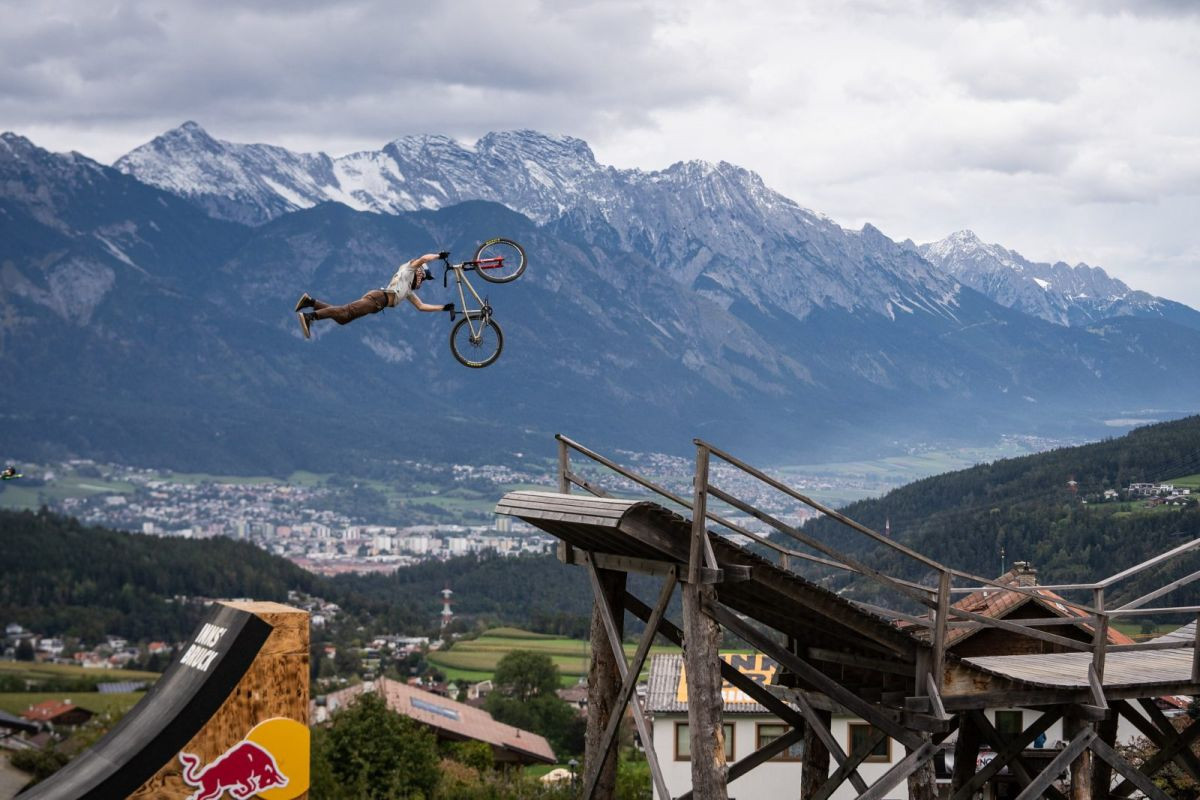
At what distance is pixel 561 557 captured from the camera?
62.4 feet

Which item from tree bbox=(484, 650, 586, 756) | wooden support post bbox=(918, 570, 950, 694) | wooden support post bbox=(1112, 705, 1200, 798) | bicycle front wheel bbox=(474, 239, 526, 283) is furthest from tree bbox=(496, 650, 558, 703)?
wooden support post bbox=(918, 570, 950, 694)

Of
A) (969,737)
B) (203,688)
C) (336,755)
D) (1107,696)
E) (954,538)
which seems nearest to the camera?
(203,688)

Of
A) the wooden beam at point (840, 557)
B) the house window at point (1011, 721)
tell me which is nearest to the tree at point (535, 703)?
the house window at point (1011, 721)

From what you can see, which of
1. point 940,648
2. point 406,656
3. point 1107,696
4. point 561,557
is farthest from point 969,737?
point 406,656

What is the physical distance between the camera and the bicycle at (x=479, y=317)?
19359 mm

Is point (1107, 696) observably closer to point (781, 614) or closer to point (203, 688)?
point (781, 614)

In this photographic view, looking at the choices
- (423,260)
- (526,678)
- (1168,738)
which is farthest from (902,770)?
(526,678)

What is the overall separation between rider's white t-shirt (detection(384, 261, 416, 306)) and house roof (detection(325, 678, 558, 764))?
62.2m

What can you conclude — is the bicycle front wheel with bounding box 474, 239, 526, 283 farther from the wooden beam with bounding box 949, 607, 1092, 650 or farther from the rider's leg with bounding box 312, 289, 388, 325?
the wooden beam with bounding box 949, 607, 1092, 650

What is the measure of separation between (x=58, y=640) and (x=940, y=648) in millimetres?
159847

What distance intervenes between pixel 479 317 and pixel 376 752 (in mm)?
42826

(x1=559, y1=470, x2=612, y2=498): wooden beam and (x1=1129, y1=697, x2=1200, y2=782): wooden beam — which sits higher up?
(x1=559, y1=470, x2=612, y2=498): wooden beam

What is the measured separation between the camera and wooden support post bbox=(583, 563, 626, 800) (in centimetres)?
1838

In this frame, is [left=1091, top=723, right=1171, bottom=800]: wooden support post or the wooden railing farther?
[left=1091, top=723, right=1171, bottom=800]: wooden support post
